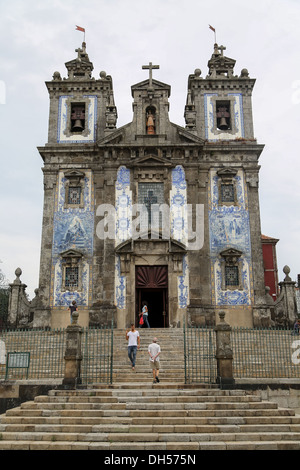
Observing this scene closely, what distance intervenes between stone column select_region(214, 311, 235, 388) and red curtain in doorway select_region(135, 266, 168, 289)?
8.92 metres

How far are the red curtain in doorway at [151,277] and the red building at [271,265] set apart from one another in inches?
460

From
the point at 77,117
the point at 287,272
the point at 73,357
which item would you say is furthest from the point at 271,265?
the point at 73,357

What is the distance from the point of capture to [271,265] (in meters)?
31.7

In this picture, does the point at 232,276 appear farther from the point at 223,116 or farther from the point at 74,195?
the point at 74,195

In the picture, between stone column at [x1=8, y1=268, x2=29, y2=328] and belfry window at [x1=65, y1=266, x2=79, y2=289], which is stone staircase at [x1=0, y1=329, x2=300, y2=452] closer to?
belfry window at [x1=65, y1=266, x2=79, y2=289]

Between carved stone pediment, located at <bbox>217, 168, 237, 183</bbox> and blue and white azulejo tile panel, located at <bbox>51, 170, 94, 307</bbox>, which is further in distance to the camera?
carved stone pediment, located at <bbox>217, 168, 237, 183</bbox>

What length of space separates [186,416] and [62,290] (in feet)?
41.4

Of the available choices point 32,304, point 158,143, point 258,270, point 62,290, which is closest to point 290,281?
point 258,270

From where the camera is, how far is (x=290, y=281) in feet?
69.9

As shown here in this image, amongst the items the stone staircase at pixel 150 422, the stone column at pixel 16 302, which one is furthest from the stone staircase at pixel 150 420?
the stone column at pixel 16 302

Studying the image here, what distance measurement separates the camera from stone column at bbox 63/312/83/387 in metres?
12.2

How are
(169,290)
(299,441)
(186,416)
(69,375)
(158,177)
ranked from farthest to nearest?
1. (158,177)
2. (169,290)
3. (69,375)
4. (186,416)
5. (299,441)

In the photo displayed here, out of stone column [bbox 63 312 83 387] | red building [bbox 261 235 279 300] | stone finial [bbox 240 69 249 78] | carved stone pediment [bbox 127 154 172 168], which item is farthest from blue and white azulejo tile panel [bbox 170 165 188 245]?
red building [bbox 261 235 279 300]

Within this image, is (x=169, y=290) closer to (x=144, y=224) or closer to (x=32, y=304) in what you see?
(x=144, y=224)
